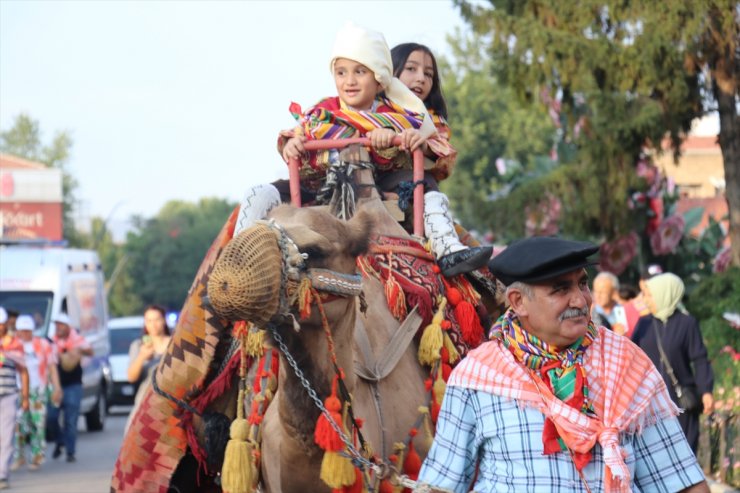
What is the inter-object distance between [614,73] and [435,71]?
946cm

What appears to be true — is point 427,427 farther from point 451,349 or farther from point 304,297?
point 304,297

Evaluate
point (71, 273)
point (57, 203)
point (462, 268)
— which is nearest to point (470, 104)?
point (57, 203)

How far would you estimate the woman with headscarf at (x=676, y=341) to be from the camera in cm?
1073

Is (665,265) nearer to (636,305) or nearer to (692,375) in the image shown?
(636,305)

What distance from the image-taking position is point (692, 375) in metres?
10.9

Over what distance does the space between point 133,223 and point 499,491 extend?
311 feet

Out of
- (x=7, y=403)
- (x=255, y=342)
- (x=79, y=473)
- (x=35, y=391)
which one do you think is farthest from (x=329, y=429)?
(x=35, y=391)

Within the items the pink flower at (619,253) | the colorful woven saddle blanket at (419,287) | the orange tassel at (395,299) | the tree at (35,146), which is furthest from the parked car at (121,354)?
the tree at (35,146)

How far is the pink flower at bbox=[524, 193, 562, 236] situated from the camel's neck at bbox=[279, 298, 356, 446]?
15044 millimetres

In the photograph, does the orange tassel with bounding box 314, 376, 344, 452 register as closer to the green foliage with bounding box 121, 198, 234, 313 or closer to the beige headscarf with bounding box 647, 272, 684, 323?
the beige headscarf with bounding box 647, 272, 684, 323

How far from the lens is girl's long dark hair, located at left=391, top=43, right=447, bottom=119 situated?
27.8ft

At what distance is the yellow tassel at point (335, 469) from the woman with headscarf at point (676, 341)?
5.69m

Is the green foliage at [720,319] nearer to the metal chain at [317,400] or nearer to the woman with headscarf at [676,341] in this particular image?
the woman with headscarf at [676,341]

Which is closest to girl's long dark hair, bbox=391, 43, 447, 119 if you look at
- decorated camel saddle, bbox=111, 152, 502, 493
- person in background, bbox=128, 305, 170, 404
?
decorated camel saddle, bbox=111, 152, 502, 493
